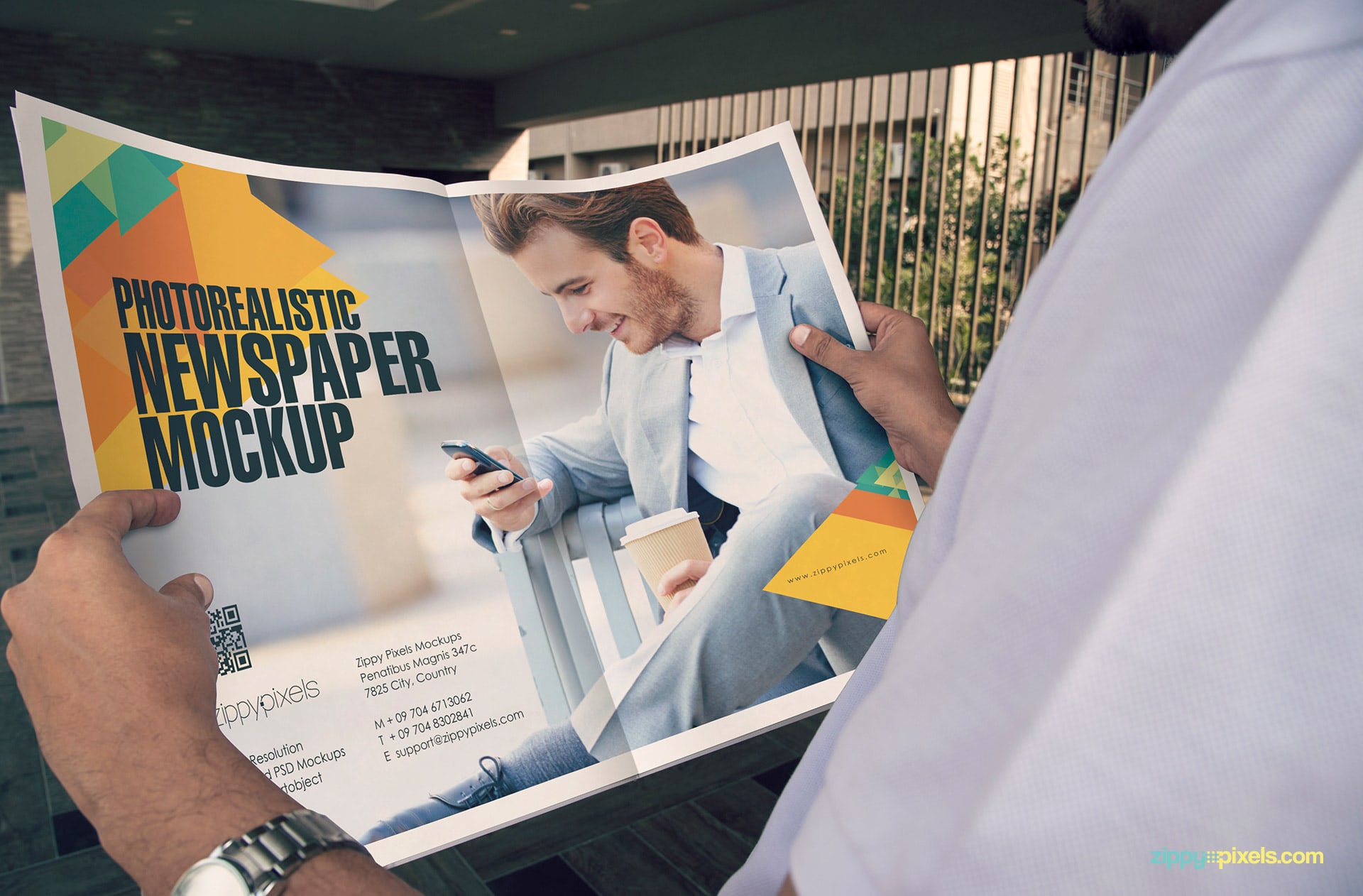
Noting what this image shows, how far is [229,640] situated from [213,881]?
0.26 m

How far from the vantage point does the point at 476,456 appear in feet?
2.29

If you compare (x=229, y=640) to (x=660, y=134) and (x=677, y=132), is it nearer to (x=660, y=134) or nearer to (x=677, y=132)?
(x=660, y=134)

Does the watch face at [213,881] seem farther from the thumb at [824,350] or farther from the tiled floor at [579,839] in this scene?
the tiled floor at [579,839]

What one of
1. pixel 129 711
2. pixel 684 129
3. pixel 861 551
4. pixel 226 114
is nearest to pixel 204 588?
pixel 129 711

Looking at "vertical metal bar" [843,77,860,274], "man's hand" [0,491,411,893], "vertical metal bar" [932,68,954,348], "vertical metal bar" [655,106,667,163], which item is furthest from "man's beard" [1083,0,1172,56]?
"vertical metal bar" [655,106,667,163]

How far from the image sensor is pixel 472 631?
0.65 meters

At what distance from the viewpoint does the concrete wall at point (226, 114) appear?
389cm

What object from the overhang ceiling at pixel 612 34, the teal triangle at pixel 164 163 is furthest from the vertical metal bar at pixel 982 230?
the teal triangle at pixel 164 163

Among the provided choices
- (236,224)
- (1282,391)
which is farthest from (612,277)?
(1282,391)

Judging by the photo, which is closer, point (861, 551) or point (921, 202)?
point (861, 551)

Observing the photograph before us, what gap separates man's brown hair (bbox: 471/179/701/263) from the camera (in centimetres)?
76

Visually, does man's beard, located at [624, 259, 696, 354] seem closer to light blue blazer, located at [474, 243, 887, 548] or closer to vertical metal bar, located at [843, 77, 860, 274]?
light blue blazer, located at [474, 243, 887, 548]

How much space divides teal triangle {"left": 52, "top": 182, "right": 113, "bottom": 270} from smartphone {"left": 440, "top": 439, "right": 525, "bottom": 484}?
263 millimetres

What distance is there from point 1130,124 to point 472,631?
0.54 metres
